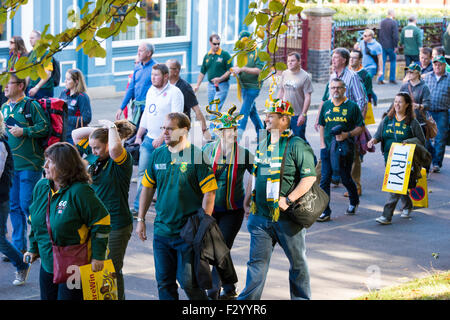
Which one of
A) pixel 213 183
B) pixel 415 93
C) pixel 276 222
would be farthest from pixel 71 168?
pixel 415 93

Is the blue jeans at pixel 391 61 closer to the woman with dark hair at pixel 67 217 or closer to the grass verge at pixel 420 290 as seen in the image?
the grass verge at pixel 420 290

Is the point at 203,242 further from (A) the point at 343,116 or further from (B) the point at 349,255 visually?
(A) the point at 343,116

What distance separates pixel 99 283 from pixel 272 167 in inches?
79.3

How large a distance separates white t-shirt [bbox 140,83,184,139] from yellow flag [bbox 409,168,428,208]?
135 inches

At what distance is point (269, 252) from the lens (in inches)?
294

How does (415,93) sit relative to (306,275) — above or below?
above

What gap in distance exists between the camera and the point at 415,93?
529 inches

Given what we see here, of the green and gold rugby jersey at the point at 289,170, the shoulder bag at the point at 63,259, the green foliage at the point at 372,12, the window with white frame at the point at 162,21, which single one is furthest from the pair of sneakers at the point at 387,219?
the green foliage at the point at 372,12

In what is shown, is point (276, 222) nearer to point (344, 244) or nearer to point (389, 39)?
point (344, 244)

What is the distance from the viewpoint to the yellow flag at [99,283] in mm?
6297

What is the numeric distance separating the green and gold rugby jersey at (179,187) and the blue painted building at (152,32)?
1261 centimetres

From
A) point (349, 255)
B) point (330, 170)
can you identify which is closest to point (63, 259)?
point (349, 255)

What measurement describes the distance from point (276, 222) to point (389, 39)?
19501 millimetres

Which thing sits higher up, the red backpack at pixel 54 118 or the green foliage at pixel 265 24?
the green foliage at pixel 265 24
